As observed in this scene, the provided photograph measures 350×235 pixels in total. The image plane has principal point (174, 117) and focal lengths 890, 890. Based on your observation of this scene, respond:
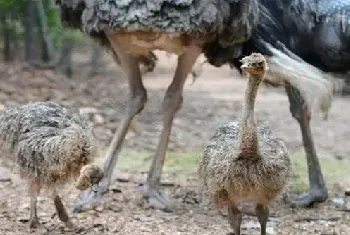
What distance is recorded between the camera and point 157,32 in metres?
4.40

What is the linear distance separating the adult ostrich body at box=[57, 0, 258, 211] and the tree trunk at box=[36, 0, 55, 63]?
4.04 meters

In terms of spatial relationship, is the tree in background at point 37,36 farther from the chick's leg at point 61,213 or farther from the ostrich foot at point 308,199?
the chick's leg at point 61,213

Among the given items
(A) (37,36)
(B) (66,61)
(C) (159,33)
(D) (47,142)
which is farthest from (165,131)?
(B) (66,61)

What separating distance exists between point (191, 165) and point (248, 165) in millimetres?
2741

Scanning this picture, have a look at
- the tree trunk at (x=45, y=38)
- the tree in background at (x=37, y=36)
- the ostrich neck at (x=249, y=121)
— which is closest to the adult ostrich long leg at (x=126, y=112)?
the ostrich neck at (x=249, y=121)

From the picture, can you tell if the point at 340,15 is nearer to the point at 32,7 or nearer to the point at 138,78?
the point at 138,78

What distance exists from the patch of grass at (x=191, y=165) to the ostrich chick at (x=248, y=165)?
1.77m

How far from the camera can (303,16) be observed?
4.98 m

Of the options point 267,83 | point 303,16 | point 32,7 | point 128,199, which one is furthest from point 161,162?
point 32,7

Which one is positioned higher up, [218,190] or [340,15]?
[340,15]

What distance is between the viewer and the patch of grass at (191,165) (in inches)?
237

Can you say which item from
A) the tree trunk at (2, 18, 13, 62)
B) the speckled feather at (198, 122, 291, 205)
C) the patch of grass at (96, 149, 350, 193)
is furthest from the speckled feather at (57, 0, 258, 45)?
the tree trunk at (2, 18, 13, 62)

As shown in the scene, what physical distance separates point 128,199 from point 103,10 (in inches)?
47.8

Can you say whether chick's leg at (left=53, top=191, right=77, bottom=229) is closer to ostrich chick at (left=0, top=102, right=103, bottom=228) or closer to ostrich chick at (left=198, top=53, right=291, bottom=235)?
ostrich chick at (left=0, top=102, right=103, bottom=228)
